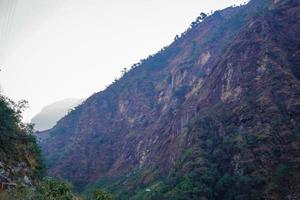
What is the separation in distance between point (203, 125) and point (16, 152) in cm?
3199

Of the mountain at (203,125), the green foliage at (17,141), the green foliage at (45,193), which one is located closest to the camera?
the green foliage at (45,193)

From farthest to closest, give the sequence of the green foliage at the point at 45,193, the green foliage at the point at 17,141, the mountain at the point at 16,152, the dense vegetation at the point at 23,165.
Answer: the green foliage at the point at 17,141, the mountain at the point at 16,152, the dense vegetation at the point at 23,165, the green foliage at the point at 45,193

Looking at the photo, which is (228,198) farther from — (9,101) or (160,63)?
(160,63)

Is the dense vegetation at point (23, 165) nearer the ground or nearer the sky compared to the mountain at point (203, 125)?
nearer the sky

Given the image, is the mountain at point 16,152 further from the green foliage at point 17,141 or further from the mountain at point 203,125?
the mountain at point 203,125

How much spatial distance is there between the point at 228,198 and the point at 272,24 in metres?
41.0

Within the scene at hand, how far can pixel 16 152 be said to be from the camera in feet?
154

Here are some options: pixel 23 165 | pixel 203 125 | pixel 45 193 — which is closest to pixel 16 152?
pixel 23 165

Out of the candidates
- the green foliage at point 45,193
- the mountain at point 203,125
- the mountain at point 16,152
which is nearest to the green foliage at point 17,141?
the mountain at point 16,152

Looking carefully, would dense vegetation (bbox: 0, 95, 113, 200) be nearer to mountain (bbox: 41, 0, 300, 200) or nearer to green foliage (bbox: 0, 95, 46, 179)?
green foliage (bbox: 0, 95, 46, 179)

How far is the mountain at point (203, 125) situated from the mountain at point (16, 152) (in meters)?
18.3

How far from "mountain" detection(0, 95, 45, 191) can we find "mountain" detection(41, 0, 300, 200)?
1835 centimetres

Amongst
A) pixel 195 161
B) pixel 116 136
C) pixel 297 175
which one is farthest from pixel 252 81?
pixel 116 136

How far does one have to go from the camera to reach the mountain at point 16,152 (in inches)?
1566
